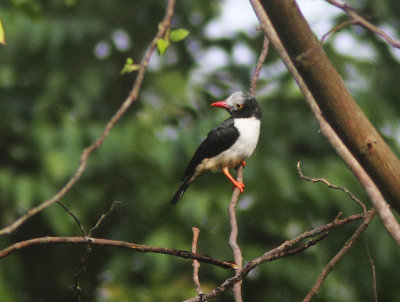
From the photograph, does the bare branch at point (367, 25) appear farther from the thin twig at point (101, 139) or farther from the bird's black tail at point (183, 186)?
the bird's black tail at point (183, 186)

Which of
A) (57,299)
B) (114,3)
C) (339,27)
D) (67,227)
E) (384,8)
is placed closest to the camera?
(339,27)

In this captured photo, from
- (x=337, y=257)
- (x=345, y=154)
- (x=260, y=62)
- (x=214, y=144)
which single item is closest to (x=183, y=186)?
(x=214, y=144)

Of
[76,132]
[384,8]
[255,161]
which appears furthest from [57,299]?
[384,8]

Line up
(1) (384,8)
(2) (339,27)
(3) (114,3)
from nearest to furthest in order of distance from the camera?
1. (2) (339,27)
2. (1) (384,8)
3. (3) (114,3)

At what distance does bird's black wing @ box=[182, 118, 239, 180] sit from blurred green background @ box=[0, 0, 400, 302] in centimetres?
55

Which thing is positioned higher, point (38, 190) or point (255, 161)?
point (38, 190)

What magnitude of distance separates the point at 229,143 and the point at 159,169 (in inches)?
60.5

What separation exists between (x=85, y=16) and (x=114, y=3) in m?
0.75

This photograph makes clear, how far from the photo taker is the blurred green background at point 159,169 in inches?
240

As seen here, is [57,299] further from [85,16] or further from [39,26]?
[85,16]

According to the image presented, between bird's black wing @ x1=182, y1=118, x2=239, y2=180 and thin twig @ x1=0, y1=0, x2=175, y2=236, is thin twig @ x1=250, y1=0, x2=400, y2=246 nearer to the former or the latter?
thin twig @ x1=0, y1=0, x2=175, y2=236

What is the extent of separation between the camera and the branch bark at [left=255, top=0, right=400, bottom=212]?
1.67m

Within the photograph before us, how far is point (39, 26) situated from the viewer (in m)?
7.49

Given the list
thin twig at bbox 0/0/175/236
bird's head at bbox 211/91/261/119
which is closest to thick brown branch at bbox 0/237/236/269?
thin twig at bbox 0/0/175/236
